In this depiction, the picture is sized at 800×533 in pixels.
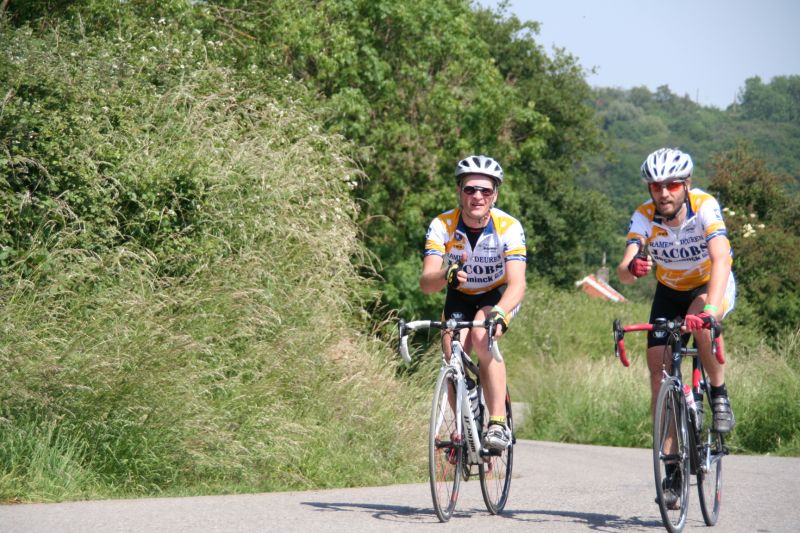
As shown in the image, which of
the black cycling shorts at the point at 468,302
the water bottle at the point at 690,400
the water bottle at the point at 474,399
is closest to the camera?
the water bottle at the point at 690,400

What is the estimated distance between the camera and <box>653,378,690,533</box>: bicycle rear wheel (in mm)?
7047

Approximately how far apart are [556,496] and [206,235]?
14.2 ft

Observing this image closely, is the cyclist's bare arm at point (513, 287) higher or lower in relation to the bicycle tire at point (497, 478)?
higher

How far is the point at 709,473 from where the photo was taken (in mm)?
7574

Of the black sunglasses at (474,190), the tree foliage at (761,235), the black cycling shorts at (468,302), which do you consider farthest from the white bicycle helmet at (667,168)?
the tree foliage at (761,235)

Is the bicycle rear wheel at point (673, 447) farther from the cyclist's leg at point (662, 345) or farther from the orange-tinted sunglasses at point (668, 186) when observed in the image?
the orange-tinted sunglasses at point (668, 186)

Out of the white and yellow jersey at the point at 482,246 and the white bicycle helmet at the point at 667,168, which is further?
the white and yellow jersey at the point at 482,246

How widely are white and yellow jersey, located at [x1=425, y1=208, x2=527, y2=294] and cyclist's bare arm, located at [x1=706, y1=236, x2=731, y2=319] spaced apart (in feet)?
3.89

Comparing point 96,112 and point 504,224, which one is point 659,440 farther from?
point 96,112

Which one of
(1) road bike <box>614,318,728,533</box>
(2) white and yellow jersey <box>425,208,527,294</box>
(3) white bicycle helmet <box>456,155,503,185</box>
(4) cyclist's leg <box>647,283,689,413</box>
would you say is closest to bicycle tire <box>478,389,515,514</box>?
(2) white and yellow jersey <box>425,208,527,294</box>

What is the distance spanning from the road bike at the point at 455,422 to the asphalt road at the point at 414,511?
25 centimetres

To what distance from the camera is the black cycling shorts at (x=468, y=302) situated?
7.99 meters

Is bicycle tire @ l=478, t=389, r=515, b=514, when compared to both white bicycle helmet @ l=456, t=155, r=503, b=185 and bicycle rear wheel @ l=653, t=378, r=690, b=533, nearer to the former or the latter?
bicycle rear wheel @ l=653, t=378, r=690, b=533

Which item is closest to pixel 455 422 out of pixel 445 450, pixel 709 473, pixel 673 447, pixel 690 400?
pixel 445 450
